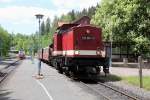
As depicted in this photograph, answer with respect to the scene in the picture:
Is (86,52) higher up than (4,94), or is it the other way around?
(86,52)

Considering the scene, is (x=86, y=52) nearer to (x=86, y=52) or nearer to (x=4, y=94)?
Answer: (x=86, y=52)

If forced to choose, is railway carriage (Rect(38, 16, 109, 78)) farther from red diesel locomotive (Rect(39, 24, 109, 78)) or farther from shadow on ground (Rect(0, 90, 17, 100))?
shadow on ground (Rect(0, 90, 17, 100))

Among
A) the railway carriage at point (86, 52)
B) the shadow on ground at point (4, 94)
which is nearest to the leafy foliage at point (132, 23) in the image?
the railway carriage at point (86, 52)

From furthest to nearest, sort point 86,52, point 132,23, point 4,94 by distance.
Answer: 1. point 132,23
2. point 86,52
3. point 4,94

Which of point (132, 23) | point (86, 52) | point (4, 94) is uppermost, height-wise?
point (132, 23)

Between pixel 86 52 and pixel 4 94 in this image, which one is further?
pixel 86 52

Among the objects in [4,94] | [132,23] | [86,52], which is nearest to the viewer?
[4,94]

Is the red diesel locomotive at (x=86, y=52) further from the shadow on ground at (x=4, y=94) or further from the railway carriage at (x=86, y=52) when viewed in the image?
the shadow on ground at (x=4, y=94)

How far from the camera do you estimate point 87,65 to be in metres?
29.4

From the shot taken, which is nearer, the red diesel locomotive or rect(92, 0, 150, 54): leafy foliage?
the red diesel locomotive

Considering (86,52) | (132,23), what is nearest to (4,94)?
(86,52)

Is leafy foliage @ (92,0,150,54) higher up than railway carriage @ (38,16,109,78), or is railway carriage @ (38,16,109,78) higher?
leafy foliage @ (92,0,150,54)

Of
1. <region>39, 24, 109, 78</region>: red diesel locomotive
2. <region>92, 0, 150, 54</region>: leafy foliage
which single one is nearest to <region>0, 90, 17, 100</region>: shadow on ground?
<region>39, 24, 109, 78</region>: red diesel locomotive

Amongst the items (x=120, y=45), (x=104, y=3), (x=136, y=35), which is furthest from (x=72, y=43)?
(x=120, y=45)
